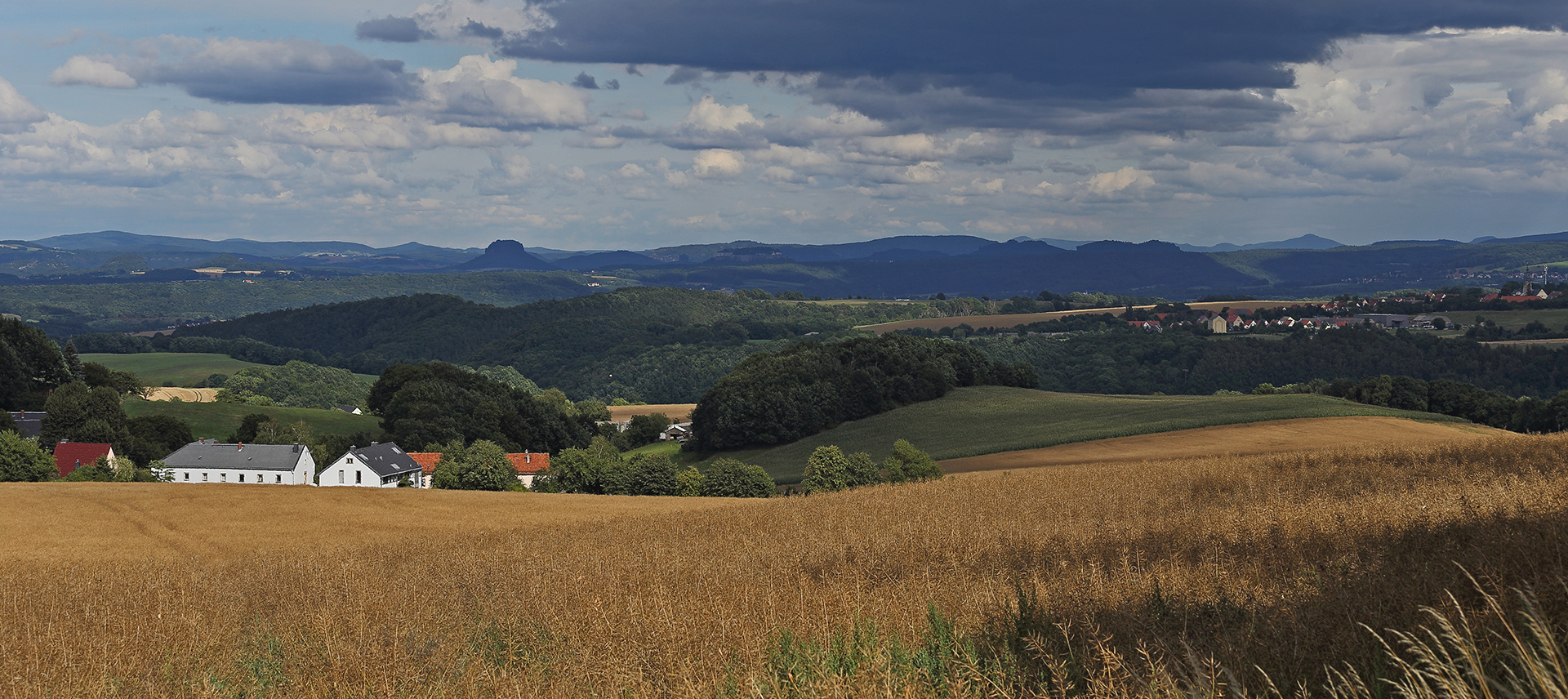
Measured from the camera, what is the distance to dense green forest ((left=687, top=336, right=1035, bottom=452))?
83.1m

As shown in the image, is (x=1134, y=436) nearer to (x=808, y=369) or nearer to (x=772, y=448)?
(x=772, y=448)

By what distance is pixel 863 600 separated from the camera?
9.45 meters

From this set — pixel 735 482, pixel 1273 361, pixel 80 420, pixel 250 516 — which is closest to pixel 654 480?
pixel 735 482

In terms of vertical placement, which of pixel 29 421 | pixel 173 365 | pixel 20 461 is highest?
pixel 20 461

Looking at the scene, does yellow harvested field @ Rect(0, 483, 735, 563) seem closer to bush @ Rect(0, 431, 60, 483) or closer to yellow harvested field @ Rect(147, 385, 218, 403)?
bush @ Rect(0, 431, 60, 483)

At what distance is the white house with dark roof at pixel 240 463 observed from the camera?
66.2 meters

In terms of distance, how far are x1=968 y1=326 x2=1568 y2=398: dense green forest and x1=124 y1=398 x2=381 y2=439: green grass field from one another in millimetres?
79922

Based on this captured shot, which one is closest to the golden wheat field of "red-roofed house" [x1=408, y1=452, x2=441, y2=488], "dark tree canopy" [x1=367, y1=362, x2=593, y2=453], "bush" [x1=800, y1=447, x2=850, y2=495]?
"bush" [x1=800, y1=447, x2=850, y2=495]

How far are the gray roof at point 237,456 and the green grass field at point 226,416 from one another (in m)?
10.3

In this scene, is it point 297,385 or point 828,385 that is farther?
point 297,385

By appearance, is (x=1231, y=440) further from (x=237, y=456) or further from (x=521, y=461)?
(x=237, y=456)

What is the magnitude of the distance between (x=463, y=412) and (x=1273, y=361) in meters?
94.7

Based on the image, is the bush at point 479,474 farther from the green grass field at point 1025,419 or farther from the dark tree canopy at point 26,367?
the dark tree canopy at point 26,367

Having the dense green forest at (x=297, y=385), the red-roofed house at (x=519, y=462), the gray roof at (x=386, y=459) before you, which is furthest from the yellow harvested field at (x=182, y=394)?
the gray roof at (x=386, y=459)
